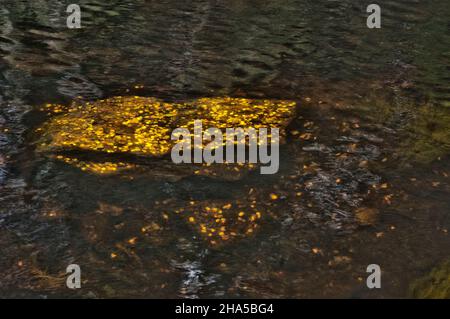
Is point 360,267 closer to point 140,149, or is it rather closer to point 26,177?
point 140,149

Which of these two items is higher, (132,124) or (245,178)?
(132,124)

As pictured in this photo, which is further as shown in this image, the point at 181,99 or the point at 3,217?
the point at 181,99

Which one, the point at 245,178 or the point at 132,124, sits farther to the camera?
the point at 132,124

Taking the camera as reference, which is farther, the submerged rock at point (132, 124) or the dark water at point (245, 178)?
the submerged rock at point (132, 124)

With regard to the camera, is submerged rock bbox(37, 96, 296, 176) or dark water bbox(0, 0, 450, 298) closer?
dark water bbox(0, 0, 450, 298)

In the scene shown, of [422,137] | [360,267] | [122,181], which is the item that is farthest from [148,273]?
[422,137]
